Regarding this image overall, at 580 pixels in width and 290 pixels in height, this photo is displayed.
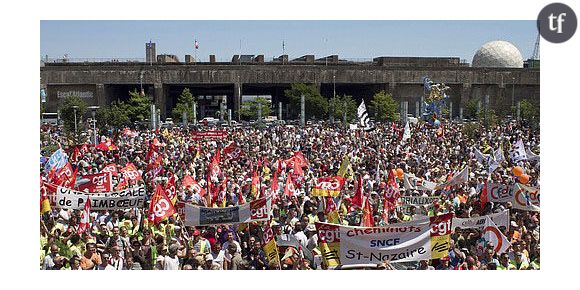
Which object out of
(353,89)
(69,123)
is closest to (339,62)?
(353,89)

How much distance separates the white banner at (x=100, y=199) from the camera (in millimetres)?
12945

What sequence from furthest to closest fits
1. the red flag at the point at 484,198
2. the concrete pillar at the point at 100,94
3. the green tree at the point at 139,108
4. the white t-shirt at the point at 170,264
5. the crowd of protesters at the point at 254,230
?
the concrete pillar at the point at 100,94
the green tree at the point at 139,108
the red flag at the point at 484,198
the crowd of protesters at the point at 254,230
the white t-shirt at the point at 170,264

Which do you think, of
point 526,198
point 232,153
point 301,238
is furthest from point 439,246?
point 232,153

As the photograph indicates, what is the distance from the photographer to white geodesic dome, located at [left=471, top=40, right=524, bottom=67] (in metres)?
78.5

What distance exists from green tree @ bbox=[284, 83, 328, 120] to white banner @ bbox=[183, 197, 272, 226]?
180 feet

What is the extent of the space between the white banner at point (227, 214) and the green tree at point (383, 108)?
54883mm

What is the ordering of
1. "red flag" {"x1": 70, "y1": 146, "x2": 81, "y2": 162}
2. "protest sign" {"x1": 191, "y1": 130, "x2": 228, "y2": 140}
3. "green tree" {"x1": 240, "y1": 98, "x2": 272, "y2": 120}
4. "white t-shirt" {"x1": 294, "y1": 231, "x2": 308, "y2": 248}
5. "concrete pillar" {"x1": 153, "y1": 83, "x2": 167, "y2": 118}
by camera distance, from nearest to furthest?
1. "white t-shirt" {"x1": 294, "y1": 231, "x2": 308, "y2": 248}
2. "red flag" {"x1": 70, "y1": 146, "x2": 81, "y2": 162}
3. "protest sign" {"x1": 191, "y1": 130, "x2": 228, "y2": 140}
4. "concrete pillar" {"x1": 153, "y1": 83, "x2": 167, "y2": 118}
5. "green tree" {"x1": 240, "y1": 98, "x2": 272, "y2": 120}

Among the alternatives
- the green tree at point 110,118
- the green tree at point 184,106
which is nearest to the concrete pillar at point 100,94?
the green tree at point 184,106

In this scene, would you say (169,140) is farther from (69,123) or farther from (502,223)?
(502,223)

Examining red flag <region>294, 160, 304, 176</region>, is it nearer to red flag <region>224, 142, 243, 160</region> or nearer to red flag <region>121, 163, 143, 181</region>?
red flag <region>121, 163, 143, 181</region>

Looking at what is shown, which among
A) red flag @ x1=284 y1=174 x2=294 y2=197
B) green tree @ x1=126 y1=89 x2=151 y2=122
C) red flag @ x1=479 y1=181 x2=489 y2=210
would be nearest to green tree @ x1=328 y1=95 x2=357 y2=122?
green tree @ x1=126 y1=89 x2=151 y2=122

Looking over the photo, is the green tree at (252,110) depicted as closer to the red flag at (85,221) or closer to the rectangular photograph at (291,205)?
the rectangular photograph at (291,205)

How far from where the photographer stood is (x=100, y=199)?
12.9 meters

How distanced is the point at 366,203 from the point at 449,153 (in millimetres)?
15845
